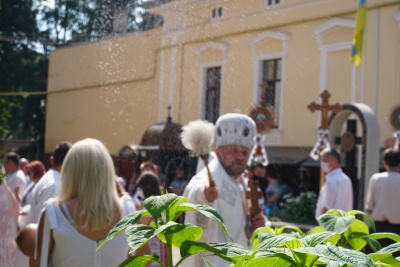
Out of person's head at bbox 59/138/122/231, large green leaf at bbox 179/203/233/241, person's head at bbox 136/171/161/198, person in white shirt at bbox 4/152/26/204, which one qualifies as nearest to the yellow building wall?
person in white shirt at bbox 4/152/26/204

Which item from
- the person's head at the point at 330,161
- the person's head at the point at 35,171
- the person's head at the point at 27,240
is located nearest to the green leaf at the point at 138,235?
the person's head at the point at 27,240

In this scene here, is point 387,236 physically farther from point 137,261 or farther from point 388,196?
point 388,196

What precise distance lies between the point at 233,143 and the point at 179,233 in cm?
314

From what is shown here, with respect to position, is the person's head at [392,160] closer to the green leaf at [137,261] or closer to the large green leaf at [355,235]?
the large green leaf at [355,235]

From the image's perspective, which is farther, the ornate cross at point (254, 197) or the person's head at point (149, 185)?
the person's head at point (149, 185)

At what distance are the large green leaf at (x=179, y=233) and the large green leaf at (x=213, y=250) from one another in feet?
0.05

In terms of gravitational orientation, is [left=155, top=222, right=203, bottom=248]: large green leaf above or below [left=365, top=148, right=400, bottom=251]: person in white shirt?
above

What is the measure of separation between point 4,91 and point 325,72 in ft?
33.9

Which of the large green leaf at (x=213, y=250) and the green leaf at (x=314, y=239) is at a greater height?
the green leaf at (x=314, y=239)

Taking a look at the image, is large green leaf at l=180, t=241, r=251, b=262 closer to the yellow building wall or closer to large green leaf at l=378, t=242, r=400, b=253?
large green leaf at l=378, t=242, r=400, b=253

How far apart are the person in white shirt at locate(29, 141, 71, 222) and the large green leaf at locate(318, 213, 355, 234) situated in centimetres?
348

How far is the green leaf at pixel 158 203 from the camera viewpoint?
931 mm

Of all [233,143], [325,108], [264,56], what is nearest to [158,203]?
[233,143]

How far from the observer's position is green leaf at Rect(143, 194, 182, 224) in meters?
0.93
